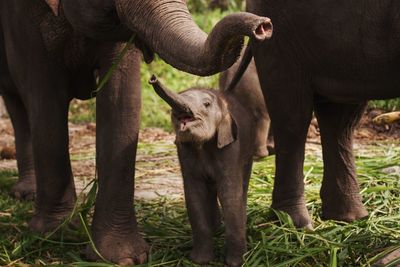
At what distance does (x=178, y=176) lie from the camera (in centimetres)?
682

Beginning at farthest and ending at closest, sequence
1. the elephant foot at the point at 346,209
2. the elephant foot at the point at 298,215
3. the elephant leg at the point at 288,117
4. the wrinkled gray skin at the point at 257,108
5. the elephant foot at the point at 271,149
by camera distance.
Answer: the elephant foot at the point at 271,149 < the wrinkled gray skin at the point at 257,108 < the elephant foot at the point at 346,209 < the elephant foot at the point at 298,215 < the elephant leg at the point at 288,117

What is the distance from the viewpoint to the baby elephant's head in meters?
4.23

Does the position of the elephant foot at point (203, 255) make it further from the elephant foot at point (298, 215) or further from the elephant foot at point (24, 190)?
the elephant foot at point (24, 190)

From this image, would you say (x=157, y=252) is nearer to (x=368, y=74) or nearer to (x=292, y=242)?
(x=292, y=242)

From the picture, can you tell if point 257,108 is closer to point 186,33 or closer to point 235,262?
point 235,262

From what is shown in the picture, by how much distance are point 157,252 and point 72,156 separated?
316 cm

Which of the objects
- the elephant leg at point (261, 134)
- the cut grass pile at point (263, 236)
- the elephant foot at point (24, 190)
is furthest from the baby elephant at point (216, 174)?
the elephant leg at point (261, 134)

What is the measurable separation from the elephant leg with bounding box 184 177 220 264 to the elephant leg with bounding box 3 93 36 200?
2.04 metres

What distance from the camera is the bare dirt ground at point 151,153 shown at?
21.4 feet

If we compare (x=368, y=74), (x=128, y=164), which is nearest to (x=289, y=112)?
(x=368, y=74)

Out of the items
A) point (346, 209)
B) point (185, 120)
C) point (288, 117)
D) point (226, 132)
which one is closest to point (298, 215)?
point (346, 209)

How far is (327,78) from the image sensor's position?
193 inches

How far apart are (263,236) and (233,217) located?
29 centimetres

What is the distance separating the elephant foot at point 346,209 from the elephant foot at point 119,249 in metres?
1.19
